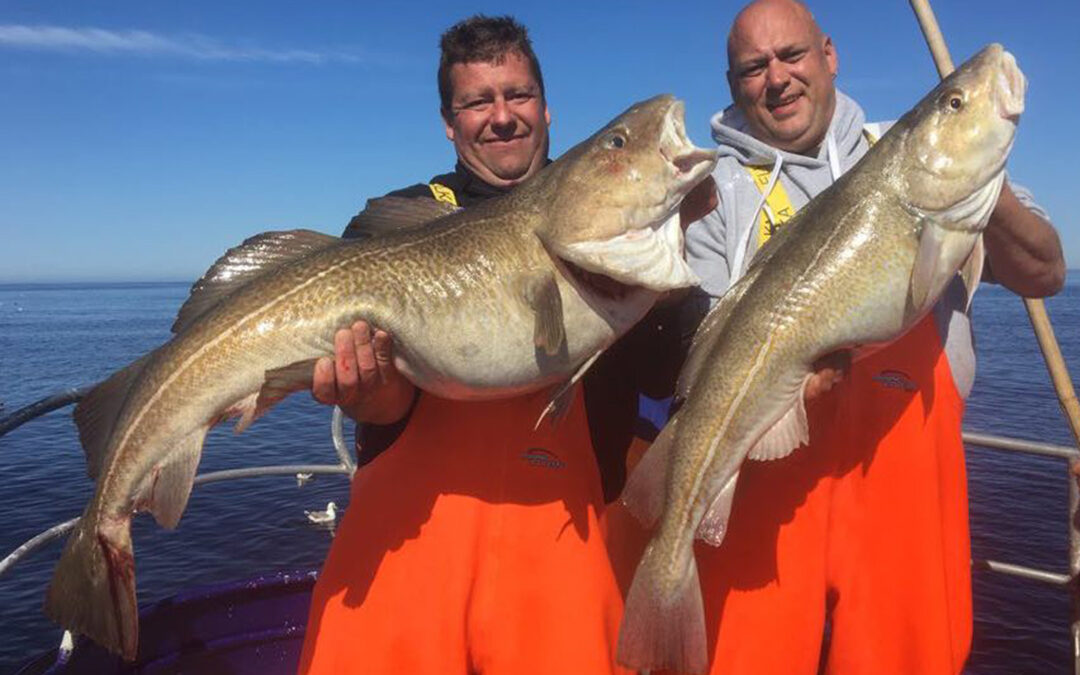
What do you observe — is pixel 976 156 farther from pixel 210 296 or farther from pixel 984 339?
pixel 984 339

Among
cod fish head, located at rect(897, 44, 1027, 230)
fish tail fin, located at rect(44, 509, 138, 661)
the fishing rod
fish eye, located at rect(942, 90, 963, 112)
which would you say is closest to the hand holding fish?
fish tail fin, located at rect(44, 509, 138, 661)

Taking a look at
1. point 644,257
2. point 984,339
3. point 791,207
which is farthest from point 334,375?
point 984,339

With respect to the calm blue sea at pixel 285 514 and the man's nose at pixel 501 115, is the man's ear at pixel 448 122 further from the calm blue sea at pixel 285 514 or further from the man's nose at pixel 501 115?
the calm blue sea at pixel 285 514

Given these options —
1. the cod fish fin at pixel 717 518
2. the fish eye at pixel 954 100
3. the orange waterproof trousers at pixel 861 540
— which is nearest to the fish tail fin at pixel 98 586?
the orange waterproof trousers at pixel 861 540

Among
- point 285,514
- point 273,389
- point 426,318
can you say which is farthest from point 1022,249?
point 285,514

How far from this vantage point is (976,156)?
9.35 ft

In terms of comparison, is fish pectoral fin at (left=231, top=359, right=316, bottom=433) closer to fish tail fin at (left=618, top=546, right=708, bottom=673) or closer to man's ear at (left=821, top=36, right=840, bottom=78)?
fish tail fin at (left=618, top=546, right=708, bottom=673)

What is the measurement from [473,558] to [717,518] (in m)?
0.99

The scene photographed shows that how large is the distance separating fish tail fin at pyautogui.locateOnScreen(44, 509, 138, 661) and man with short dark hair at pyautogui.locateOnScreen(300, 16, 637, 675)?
2.28ft

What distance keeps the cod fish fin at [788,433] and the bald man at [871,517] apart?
142 mm

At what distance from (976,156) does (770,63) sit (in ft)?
3.66

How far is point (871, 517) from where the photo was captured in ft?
11.0

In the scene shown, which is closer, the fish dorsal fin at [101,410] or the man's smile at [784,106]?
the fish dorsal fin at [101,410]

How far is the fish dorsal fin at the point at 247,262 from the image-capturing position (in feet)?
10.2
